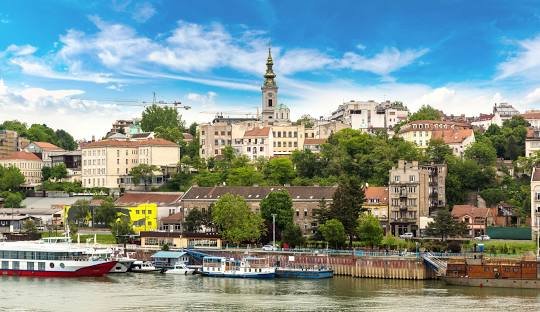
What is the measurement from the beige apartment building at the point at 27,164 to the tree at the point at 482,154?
58.5m

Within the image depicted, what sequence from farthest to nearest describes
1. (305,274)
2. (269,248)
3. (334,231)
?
(269,248)
(334,231)
(305,274)

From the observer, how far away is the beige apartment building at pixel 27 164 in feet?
433

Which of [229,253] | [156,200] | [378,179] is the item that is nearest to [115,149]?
[156,200]

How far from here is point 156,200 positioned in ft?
337

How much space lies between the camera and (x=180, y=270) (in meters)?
77.1

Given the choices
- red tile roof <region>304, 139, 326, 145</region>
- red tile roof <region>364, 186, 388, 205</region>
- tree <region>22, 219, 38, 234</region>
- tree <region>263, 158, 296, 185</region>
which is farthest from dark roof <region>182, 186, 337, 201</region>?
red tile roof <region>304, 139, 326, 145</region>

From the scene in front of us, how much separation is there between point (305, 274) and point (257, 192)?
872 inches

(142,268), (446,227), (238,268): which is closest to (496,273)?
(446,227)

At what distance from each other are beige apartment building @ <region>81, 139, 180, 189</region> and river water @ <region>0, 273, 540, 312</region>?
50045 millimetres

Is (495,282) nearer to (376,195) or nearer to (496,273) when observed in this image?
(496,273)

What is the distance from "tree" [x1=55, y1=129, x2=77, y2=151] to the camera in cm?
16589

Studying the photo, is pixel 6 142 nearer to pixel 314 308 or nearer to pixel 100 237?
pixel 100 237

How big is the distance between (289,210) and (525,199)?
2212 centimetres

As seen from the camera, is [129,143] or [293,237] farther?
[129,143]
